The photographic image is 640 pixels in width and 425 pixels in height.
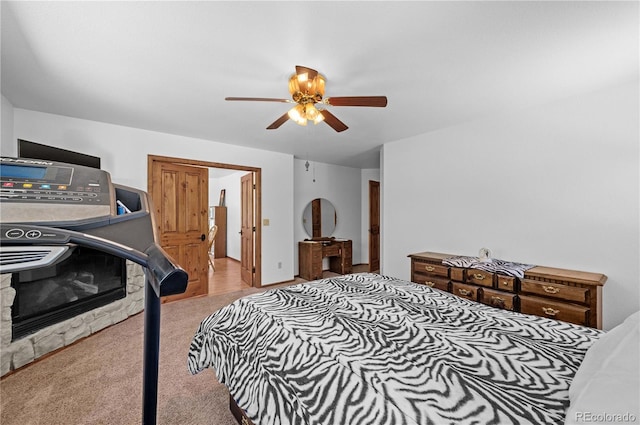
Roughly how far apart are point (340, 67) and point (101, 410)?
9.04 feet

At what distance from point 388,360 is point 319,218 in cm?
452

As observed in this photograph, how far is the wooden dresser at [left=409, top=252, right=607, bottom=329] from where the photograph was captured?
210 cm

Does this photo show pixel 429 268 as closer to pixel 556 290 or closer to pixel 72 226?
pixel 556 290

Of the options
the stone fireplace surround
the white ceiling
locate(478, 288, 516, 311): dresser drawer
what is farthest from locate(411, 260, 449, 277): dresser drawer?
the stone fireplace surround

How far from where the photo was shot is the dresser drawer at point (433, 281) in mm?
2937

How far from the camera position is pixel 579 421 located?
0.60 m

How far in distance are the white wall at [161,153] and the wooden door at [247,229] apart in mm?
218

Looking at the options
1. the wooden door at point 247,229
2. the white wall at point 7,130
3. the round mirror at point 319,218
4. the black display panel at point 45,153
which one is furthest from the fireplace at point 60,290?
the round mirror at point 319,218

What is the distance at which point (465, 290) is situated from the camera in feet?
9.11

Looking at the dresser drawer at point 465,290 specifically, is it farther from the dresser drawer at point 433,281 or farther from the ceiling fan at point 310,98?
the ceiling fan at point 310,98

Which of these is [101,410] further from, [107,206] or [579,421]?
[579,421]

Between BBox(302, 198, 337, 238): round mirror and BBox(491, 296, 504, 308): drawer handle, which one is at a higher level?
BBox(302, 198, 337, 238): round mirror

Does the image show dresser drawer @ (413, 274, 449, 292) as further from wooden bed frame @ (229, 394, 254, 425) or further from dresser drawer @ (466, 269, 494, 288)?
wooden bed frame @ (229, 394, 254, 425)

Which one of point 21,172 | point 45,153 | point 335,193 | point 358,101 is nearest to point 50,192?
point 21,172
